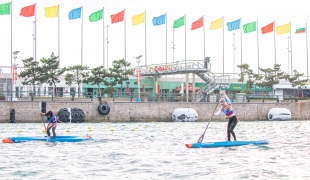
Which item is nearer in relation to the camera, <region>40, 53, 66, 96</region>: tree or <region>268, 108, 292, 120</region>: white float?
<region>268, 108, 292, 120</region>: white float

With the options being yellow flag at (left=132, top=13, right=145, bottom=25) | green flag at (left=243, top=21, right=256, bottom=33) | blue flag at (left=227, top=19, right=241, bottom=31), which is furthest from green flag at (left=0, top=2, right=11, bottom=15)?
green flag at (left=243, top=21, right=256, bottom=33)

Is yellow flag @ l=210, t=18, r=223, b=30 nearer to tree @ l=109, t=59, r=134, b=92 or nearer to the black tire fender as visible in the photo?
tree @ l=109, t=59, r=134, b=92

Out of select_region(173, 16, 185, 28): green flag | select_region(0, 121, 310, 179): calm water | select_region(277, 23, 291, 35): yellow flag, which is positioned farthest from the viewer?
select_region(277, 23, 291, 35): yellow flag

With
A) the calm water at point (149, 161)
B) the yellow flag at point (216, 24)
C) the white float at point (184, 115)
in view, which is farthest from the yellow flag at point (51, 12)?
the calm water at point (149, 161)

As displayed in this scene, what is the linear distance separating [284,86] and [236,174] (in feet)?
253

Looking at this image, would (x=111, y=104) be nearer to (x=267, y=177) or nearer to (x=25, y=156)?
(x=25, y=156)

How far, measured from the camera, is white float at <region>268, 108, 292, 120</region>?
2470 inches

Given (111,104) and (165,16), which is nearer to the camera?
(111,104)

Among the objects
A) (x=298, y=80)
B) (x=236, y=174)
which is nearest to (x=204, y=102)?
(x=298, y=80)

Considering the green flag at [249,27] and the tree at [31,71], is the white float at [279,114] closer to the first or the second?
the green flag at [249,27]

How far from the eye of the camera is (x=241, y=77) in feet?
284

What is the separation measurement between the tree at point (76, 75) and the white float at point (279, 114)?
78.5 feet

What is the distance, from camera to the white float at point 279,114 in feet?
206

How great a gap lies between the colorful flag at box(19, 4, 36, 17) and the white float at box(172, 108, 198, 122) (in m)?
20.3
